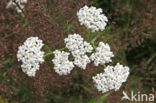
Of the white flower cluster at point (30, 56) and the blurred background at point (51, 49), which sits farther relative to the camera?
the blurred background at point (51, 49)

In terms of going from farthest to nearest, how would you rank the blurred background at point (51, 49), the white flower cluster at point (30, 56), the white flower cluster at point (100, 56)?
1. the blurred background at point (51, 49)
2. the white flower cluster at point (100, 56)
3. the white flower cluster at point (30, 56)

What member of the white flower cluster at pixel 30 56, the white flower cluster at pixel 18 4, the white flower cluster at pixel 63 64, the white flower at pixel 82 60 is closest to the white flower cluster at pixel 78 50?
the white flower at pixel 82 60

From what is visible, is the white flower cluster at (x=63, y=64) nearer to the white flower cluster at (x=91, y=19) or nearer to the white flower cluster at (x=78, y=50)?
the white flower cluster at (x=78, y=50)

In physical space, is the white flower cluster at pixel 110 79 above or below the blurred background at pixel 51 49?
below

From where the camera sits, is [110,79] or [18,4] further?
[18,4]

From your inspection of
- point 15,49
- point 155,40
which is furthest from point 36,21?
point 155,40

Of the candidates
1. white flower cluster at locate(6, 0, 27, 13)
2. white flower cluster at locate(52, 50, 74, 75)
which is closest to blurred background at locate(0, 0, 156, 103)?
white flower cluster at locate(6, 0, 27, 13)

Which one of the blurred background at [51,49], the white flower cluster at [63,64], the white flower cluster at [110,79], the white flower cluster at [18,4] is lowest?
the white flower cluster at [110,79]

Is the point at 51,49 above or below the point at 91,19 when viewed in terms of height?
below

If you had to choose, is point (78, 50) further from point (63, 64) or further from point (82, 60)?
point (63, 64)

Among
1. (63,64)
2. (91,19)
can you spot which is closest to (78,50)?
(63,64)

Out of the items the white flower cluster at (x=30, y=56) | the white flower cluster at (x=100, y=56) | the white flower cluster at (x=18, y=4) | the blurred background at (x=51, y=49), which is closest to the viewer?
the white flower cluster at (x=30, y=56)

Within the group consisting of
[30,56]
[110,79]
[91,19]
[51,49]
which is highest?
[91,19]
